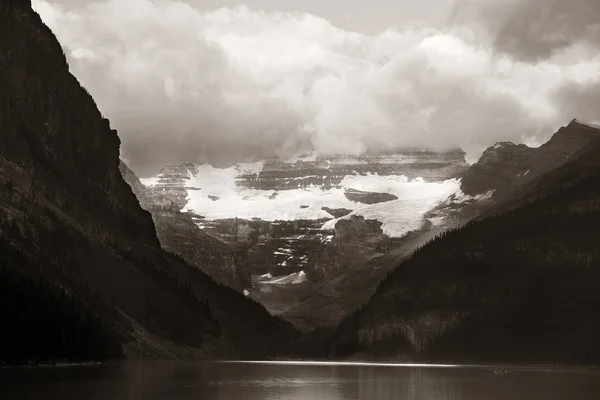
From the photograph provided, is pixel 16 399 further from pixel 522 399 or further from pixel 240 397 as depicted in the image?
pixel 522 399

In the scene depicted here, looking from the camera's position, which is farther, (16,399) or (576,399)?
(576,399)

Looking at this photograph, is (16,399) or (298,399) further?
(298,399)

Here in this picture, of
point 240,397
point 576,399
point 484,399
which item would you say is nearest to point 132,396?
point 240,397

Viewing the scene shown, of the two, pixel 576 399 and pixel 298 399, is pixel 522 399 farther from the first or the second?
pixel 298 399

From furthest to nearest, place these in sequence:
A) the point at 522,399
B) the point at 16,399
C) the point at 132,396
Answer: the point at 522,399 < the point at 132,396 < the point at 16,399

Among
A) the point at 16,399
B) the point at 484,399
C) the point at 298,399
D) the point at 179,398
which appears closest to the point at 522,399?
the point at 484,399

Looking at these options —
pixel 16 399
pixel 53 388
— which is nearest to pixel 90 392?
pixel 53 388

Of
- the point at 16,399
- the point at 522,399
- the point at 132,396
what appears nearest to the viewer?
the point at 16,399
